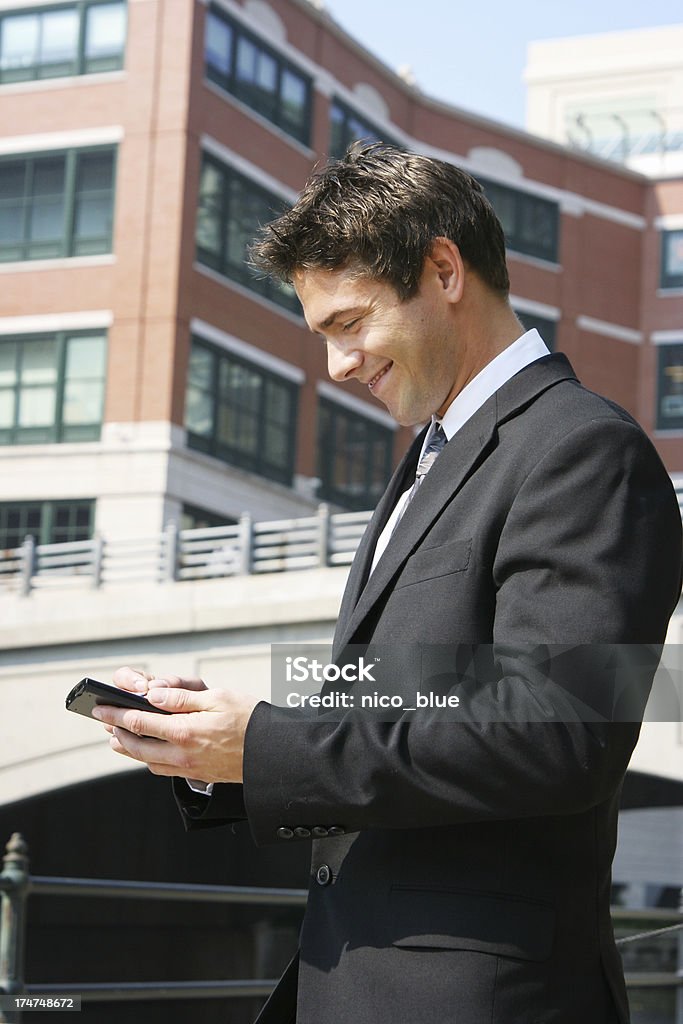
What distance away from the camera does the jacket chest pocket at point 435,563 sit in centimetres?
203

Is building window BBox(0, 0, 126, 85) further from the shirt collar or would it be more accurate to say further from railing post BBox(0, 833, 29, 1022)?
the shirt collar

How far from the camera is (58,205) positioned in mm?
24516

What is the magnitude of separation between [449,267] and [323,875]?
95 cm

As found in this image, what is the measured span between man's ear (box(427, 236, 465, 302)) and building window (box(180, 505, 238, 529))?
832 inches

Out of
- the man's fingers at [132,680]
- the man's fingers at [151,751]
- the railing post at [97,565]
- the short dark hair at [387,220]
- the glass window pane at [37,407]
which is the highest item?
the glass window pane at [37,407]

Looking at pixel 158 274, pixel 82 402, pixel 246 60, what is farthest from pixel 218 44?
pixel 82 402

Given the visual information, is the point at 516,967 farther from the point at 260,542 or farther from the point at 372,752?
the point at 260,542

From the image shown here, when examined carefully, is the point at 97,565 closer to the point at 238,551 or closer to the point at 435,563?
the point at 238,551

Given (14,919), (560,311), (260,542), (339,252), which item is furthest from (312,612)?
(560,311)

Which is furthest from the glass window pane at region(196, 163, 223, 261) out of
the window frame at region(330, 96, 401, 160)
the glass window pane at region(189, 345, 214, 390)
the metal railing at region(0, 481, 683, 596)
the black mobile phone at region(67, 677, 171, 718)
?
the black mobile phone at region(67, 677, 171, 718)

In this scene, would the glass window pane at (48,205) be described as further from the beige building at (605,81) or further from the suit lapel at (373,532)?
the suit lapel at (373,532)

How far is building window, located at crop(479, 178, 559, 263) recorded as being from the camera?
31.9 meters

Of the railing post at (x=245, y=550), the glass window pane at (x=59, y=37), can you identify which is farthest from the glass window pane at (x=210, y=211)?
the railing post at (x=245, y=550)

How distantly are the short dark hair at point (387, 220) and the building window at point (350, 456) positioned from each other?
2468 centimetres
